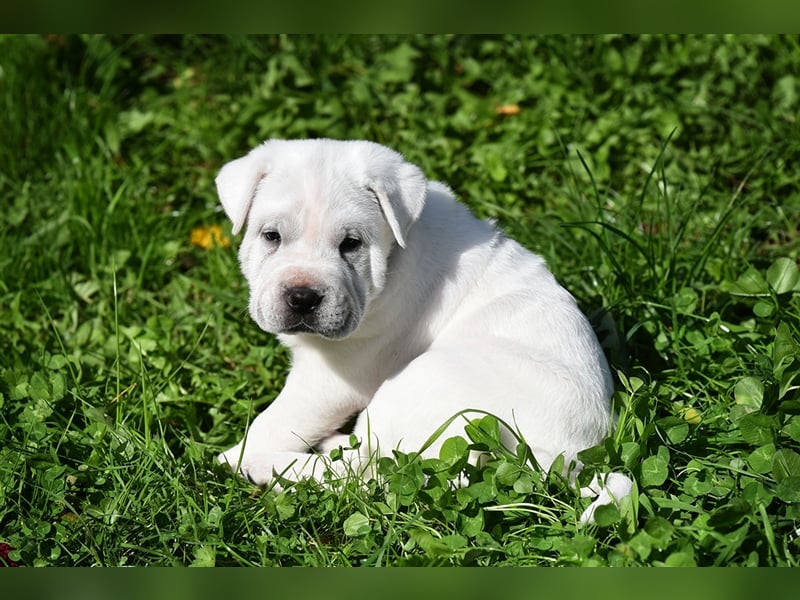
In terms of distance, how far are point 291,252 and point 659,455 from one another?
1.85 meters

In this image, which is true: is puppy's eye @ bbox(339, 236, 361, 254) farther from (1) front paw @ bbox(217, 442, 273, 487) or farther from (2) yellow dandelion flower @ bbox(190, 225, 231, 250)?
(2) yellow dandelion flower @ bbox(190, 225, 231, 250)

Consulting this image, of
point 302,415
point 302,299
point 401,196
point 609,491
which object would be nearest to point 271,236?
point 302,299

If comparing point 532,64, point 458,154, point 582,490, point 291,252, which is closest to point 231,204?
point 291,252

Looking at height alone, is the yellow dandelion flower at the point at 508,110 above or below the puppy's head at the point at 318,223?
above

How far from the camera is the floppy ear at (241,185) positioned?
450cm

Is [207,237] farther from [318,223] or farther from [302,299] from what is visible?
[302,299]

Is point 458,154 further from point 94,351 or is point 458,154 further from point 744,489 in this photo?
point 744,489

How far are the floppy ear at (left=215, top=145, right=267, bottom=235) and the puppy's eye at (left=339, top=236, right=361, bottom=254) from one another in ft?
1.68

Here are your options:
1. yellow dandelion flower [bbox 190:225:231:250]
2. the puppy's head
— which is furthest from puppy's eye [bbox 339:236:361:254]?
yellow dandelion flower [bbox 190:225:231:250]

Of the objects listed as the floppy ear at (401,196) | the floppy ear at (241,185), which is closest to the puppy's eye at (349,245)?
the floppy ear at (401,196)

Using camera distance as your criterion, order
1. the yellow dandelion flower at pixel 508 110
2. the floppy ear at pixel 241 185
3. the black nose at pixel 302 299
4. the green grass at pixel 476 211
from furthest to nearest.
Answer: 1. the yellow dandelion flower at pixel 508 110
2. the floppy ear at pixel 241 185
3. the black nose at pixel 302 299
4. the green grass at pixel 476 211

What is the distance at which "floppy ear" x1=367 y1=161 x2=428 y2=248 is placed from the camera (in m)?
4.40

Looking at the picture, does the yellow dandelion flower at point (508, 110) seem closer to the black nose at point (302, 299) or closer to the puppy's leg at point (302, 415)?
the puppy's leg at point (302, 415)

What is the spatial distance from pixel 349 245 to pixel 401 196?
34 centimetres
